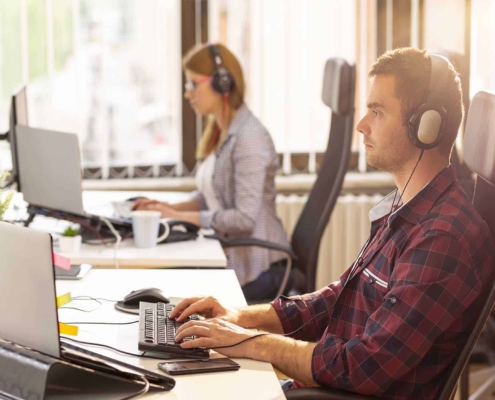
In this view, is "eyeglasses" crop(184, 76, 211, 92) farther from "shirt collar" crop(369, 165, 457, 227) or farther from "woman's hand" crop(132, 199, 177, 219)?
"shirt collar" crop(369, 165, 457, 227)

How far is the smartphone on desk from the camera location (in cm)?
119

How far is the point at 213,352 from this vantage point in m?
1.31

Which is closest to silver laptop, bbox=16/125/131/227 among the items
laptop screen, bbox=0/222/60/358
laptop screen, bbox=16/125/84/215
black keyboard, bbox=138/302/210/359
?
laptop screen, bbox=16/125/84/215

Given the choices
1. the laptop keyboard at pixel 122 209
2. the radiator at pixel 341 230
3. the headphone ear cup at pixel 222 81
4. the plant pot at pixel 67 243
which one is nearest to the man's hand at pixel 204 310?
the plant pot at pixel 67 243

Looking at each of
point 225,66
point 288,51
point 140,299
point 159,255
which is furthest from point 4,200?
point 288,51

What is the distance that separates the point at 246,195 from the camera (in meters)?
2.57

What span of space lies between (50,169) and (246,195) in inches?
26.8

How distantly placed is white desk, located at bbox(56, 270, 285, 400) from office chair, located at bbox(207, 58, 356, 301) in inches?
21.3

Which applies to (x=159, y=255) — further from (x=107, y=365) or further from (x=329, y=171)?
(x=107, y=365)

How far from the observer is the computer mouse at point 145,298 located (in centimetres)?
157

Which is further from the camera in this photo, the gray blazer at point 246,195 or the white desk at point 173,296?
the gray blazer at point 246,195

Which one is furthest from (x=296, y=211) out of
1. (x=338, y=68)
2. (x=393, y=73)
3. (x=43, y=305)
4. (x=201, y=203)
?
(x=43, y=305)

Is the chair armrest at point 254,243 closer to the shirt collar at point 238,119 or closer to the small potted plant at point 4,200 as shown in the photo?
the shirt collar at point 238,119

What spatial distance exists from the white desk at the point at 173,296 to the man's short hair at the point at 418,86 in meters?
0.52
